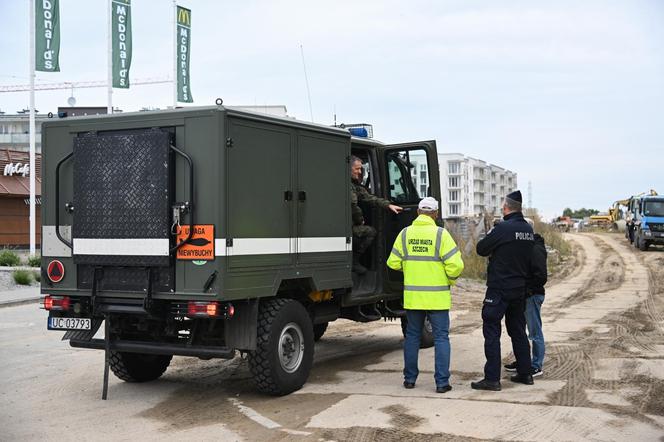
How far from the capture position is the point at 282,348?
7.68 metres

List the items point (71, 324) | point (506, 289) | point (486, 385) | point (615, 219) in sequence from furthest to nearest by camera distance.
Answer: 1. point (615, 219)
2. point (506, 289)
3. point (486, 385)
4. point (71, 324)

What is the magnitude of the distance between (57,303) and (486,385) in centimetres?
445

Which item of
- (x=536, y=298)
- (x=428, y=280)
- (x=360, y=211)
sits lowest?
(x=536, y=298)

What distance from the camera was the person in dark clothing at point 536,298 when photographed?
321 inches

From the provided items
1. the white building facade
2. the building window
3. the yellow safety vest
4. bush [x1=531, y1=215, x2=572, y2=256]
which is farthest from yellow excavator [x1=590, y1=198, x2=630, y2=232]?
the building window

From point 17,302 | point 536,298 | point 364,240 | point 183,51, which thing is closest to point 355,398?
point 536,298

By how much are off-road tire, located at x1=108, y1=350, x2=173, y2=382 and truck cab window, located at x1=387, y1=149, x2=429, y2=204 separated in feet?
12.5

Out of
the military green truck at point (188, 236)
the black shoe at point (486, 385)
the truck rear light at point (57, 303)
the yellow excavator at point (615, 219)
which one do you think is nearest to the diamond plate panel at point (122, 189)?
the military green truck at point (188, 236)

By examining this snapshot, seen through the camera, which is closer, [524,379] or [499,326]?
[499,326]

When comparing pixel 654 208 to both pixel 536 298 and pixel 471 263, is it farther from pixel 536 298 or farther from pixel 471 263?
pixel 536 298

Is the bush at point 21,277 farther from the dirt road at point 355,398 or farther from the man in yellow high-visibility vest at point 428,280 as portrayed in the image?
the man in yellow high-visibility vest at point 428,280

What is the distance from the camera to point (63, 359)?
10.0m

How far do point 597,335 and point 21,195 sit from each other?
94.4 ft

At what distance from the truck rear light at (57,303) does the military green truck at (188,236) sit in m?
0.01
